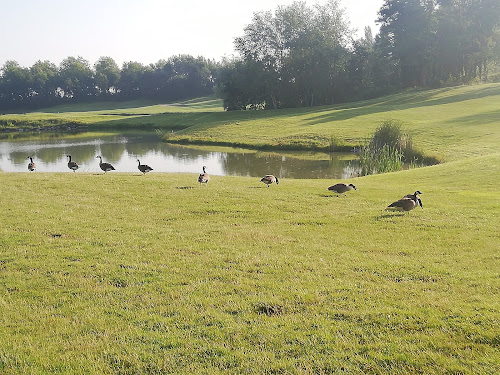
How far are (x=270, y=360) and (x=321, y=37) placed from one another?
96516 millimetres

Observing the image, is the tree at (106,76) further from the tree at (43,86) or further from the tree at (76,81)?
the tree at (43,86)

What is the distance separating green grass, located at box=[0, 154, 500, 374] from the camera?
675 cm

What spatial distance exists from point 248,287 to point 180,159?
134 feet

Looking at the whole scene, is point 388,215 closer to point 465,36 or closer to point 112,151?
point 112,151

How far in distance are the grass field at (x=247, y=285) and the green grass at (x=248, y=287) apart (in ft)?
0.11

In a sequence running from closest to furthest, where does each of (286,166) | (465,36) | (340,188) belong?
1. (340,188)
2. (286,166)
3. (465,36)

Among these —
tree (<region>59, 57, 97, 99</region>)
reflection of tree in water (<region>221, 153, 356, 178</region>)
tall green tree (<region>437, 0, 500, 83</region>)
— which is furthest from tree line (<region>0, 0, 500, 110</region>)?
tree (<region>59, 57, 97, 99</region>)

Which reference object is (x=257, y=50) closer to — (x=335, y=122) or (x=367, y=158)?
(x=335, y=122)

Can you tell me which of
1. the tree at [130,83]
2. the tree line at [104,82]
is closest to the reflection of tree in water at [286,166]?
the tree line at [104,82]

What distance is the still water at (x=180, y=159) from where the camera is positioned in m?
40.1

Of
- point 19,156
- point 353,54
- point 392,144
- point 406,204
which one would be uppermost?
point 353,54

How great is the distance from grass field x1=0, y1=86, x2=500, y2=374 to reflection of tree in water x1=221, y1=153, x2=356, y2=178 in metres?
18.6

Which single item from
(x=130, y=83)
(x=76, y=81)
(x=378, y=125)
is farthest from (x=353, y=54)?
(x=76, y=81)

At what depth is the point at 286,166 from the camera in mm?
42656
